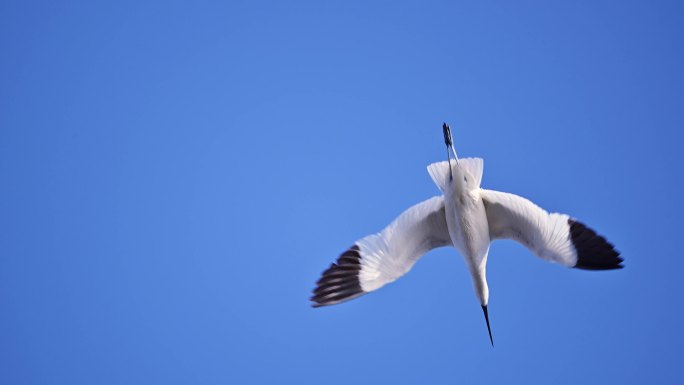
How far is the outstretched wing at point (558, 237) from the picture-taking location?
8203mm

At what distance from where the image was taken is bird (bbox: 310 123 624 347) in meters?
8.24

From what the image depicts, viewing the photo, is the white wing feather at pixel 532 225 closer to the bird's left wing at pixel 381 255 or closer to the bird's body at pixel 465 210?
the bird's body at pixel 465 210

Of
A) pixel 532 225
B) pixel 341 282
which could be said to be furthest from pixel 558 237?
pixel 341 282

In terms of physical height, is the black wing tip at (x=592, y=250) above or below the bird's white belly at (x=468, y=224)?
below

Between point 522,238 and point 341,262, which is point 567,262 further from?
point 341,262

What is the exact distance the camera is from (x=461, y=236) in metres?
8.57

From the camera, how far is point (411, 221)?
8.90 metres

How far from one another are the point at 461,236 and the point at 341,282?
4.60 feet

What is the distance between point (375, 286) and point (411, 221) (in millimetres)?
832

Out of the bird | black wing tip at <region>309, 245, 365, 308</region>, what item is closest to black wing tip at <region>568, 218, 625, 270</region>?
the bird

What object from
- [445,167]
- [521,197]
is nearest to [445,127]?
[445,167]

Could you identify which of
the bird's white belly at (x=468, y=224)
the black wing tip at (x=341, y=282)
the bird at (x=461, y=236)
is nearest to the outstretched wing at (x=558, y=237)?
the bird at (x=461, y=236)

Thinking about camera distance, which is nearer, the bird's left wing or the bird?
the bird

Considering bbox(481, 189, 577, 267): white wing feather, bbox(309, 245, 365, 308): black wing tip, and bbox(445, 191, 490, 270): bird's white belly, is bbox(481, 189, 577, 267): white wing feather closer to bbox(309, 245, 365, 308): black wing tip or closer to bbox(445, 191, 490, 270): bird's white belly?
bbox(445, 191, 490, 270): bird's white belly
